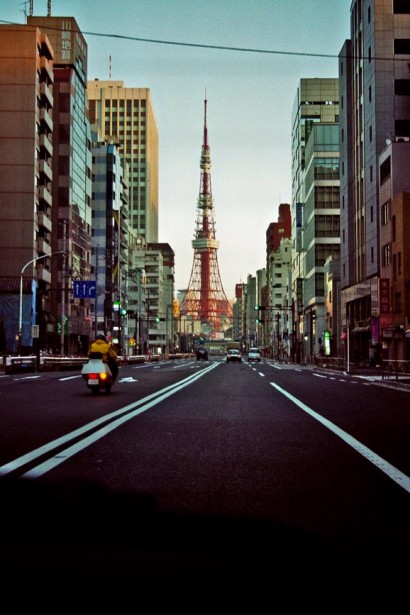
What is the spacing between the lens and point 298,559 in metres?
4.03

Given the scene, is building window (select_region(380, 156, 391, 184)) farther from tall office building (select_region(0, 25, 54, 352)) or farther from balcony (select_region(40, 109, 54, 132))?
balcony (select_region(40, 109, 54, 132))

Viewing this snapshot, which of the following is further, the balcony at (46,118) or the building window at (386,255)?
the balcony at (46,118)

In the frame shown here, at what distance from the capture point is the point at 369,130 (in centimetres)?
6681

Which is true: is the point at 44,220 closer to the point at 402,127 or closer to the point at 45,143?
the point at 45,143

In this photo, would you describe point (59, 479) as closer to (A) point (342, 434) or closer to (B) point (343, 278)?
(A) point (342, 434)

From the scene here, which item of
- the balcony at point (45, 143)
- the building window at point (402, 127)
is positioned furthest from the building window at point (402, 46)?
the balcony at point (45, 143)

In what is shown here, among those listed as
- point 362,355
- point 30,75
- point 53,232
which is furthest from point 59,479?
point 53,232

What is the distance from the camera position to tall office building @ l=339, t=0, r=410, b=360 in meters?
63.8

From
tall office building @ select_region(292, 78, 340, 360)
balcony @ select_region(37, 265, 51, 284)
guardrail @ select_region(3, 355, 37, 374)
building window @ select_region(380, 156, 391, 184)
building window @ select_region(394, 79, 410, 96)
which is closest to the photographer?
guardrail @ select_region(3, 355, 37, 374)

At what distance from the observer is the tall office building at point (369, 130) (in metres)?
63.8

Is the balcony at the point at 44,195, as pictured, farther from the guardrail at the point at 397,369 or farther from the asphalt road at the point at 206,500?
the asphalt road at the point at 206,500

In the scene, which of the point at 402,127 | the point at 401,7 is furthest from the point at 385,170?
the point at 401,7

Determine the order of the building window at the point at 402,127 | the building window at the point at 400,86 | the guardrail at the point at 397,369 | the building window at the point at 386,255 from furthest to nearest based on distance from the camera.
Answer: the building window at the point at 402,127
the building window at the point at 400,86
the building window at the point at 386,255
the guardrail at the point at 397,369

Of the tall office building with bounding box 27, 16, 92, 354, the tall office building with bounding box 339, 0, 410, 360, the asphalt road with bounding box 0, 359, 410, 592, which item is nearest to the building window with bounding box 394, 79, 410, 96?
the tall office building with bounding box 339, 0, 410, 360
